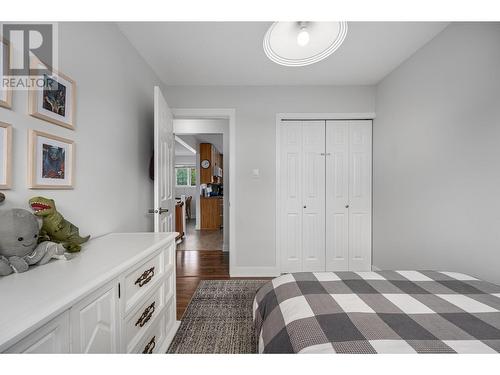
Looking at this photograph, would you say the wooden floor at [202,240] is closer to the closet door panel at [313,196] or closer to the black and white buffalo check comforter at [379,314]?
the closet door panel at [313,196]

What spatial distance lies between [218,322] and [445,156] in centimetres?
241

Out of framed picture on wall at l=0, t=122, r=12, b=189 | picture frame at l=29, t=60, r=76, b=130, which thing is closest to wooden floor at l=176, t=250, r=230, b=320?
framed picture on wall at l=0, t=122, r=12, b=189

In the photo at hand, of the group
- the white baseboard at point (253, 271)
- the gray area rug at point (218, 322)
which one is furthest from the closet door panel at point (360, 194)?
Answer: the gray area rug at point (218, 322)

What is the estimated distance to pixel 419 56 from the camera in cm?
213

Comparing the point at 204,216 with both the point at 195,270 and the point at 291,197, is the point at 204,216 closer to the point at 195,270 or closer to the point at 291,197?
the point at 195,270

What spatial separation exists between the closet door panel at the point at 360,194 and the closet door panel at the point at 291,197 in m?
0.72

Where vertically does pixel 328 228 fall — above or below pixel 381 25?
below

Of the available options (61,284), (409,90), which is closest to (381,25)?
(409,90)

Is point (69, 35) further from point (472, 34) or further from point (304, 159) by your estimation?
point (472, 34)

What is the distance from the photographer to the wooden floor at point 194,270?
2350 millimetres

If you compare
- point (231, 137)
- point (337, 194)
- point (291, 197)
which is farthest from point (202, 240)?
point (337, 194)

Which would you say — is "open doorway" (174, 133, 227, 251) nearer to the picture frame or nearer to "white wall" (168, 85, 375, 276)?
"white wall" (168, 85, 375, 276)

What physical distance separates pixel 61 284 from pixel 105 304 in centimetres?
22

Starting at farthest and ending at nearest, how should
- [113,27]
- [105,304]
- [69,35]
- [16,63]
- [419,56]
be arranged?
1. [419,56]
2. [113,27]
3. [69,35]
4. [16,63]
5. [105,304]
